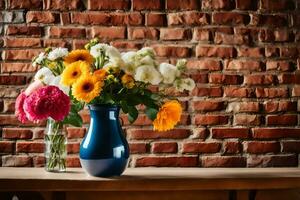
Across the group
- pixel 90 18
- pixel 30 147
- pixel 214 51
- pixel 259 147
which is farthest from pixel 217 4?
pixel 30 147

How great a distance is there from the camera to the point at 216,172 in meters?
1.61

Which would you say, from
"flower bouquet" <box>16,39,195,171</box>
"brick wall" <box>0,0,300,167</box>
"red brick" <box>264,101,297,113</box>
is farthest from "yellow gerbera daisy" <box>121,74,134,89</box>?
"red brick" <box>264,101,297,113</box>

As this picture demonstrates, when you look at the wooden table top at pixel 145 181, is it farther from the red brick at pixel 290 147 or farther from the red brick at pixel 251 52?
the red brick at pixel 251 52

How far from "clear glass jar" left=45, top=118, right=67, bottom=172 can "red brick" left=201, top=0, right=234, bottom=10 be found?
0.89m

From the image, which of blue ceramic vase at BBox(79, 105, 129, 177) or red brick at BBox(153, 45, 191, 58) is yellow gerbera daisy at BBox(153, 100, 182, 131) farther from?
red brick at BBox(153, 45, 191, 58)

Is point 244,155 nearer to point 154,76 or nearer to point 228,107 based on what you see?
point 228,107

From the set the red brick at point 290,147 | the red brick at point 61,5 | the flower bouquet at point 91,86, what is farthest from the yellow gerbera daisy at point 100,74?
the red brick at point 290,147

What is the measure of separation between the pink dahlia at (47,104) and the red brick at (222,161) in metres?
0.78

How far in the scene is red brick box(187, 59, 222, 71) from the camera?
6.32 ft

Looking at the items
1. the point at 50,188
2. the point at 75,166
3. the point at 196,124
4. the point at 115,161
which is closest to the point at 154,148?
the point at 196,124

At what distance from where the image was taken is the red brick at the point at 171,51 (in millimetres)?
1913

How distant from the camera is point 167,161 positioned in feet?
6.20

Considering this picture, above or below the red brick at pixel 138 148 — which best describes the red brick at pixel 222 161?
below

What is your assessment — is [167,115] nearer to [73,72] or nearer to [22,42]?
[73,72]
